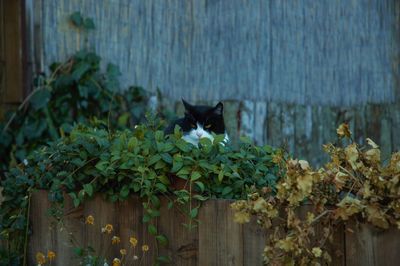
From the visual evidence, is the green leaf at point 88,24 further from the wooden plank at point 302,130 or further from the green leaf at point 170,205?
the green leaf at point 170,205

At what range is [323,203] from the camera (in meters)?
2.96

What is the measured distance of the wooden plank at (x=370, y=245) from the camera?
2.85 m

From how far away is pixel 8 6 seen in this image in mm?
6246

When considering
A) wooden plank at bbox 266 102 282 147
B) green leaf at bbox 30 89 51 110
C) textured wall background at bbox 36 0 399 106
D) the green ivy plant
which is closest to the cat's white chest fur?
the green ivy plant

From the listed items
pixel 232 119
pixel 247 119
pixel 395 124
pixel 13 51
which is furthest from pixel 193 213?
pixel 395 124

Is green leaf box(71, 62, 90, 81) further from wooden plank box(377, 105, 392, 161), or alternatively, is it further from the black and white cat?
wooden plank box(377, 105, 392, 161)

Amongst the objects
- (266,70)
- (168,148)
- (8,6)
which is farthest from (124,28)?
(168,148)

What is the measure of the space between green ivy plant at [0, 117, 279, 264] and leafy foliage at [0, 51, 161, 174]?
5.73ft

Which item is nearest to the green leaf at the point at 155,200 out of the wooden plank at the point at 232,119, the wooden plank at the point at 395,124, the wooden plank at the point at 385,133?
the wooden plank at the point at 232,119

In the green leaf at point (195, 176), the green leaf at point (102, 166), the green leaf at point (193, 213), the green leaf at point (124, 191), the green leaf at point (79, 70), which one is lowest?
the green leaf at point (193, 213)

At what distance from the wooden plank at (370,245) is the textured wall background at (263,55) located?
3.94m

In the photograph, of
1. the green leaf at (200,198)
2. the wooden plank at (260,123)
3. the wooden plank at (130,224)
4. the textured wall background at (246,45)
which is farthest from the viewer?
the wooden plank at (260,123)

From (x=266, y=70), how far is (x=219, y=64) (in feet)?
1.87

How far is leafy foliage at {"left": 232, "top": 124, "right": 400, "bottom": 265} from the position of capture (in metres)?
2.82
